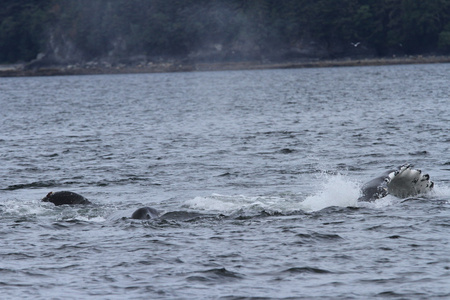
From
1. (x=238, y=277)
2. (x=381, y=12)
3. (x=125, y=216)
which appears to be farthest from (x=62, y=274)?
(x=381, y=12)

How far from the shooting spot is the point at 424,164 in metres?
24.3

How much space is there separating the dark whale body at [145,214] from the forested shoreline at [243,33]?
471 ft

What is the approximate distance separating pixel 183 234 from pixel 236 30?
543ft

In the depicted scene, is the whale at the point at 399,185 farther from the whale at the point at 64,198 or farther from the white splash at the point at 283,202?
the whale at the point at 64,198

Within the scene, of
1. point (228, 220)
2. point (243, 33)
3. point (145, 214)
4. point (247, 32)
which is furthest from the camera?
point (247, 32)

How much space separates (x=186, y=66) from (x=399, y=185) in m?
162

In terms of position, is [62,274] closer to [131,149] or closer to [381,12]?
[131,149]

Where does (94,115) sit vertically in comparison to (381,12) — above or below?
below

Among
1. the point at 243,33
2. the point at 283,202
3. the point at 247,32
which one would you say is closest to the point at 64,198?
the point at 283,202

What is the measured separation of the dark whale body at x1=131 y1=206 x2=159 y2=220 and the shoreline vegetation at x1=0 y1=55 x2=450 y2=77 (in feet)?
468

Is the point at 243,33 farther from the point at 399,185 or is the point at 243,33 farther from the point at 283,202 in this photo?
the point at 399,185

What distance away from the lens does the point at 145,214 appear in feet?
56.7

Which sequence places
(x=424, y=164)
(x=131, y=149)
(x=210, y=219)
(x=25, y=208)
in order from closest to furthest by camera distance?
(x=210, y=219) → (x=25, y=208) → (x=424, y=164) → (x=131, y=149)

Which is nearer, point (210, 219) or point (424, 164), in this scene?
point (210, 219)
